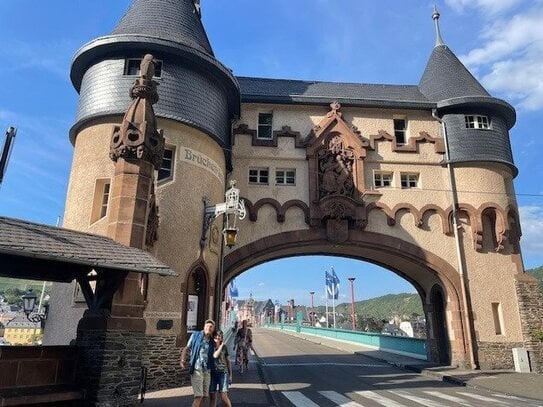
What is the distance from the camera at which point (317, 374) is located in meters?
15.8

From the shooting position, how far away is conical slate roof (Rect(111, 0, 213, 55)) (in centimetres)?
1534

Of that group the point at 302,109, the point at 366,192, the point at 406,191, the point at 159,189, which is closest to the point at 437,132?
the point at 406,191

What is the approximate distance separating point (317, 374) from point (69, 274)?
1028cm

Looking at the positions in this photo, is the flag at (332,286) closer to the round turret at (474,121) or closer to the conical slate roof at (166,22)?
the round turret at (474,121)

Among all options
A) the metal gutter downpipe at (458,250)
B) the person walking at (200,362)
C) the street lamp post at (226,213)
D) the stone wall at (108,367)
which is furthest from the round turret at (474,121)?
the stone wall at (108,367)

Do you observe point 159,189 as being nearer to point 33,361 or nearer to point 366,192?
point 33,361

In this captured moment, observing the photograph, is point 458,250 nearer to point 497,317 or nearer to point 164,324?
point 497,317

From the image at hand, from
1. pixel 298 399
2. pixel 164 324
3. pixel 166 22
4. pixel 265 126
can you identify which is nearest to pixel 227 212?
pixel 164 324

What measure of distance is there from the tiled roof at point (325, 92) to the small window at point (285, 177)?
342cm

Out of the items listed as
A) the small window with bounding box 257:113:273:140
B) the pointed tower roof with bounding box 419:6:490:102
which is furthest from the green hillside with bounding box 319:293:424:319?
the small window with bounding box 257:113:273:140

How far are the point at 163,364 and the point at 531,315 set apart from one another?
15.6 meters

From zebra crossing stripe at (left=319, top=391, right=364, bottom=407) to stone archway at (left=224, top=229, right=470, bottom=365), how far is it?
7.21 m

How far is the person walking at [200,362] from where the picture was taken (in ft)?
23.8

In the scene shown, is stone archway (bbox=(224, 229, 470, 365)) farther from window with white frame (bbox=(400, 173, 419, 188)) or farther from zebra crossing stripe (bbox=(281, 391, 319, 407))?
zebra crossing stripe (bbox=(281, 391, 319, 407))
